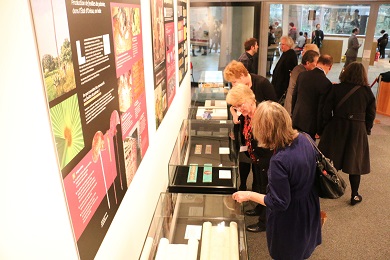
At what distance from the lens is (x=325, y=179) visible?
2.02 metres

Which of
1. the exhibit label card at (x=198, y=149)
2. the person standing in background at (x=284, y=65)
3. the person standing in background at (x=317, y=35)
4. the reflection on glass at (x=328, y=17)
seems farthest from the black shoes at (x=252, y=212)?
the person standing in background at (x=317, y=35)

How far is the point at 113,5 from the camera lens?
138 cm

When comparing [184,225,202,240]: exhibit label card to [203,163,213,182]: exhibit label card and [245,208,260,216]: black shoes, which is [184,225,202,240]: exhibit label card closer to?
[203,163,213,182]: exhibit label card

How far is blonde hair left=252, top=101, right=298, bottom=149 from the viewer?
1.85 metres

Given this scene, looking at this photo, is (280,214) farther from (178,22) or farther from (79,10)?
(178,22)

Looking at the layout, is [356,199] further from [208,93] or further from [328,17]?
[328,17]

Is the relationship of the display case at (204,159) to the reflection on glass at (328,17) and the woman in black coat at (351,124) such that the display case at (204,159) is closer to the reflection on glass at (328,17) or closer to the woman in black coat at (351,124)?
the woman in black coat at (351,124)

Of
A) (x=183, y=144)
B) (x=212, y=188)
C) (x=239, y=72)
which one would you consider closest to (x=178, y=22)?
(x=239, y=72)

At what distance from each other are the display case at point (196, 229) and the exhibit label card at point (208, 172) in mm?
153

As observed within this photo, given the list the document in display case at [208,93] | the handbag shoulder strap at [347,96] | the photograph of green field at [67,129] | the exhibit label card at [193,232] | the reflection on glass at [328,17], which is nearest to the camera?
the photograph of green field at [67,129]

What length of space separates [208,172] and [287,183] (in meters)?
0.90

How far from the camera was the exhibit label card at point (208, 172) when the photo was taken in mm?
2549

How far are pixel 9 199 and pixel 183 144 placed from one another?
252 centimetres

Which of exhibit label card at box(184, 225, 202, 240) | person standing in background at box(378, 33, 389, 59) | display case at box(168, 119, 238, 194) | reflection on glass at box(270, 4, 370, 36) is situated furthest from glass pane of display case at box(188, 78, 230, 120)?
person standing in background at box(378, 33, 389, 59)
